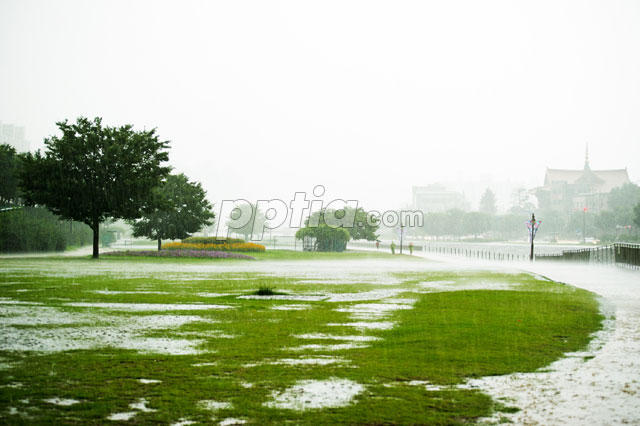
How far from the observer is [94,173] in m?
41.9

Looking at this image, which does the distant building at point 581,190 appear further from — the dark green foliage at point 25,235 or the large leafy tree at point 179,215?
the dark green foliage at point 25,235

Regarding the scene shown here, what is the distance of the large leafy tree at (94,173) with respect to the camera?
4084 cm

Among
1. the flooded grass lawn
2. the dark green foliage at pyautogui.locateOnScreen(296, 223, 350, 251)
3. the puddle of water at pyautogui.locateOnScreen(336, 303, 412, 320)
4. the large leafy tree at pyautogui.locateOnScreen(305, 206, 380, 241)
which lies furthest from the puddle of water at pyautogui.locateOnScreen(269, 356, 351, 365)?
the large leafy tree at pyautogui.locateOnScreen(305, 206, 380, 241)

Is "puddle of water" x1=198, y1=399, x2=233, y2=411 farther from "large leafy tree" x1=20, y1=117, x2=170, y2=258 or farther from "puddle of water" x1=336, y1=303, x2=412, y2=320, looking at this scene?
"large leafy tree" x1=20, y1=117, x2=170, y2=258

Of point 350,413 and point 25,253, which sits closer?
point 350,413

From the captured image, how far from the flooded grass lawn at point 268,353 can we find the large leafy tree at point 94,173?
2453cm

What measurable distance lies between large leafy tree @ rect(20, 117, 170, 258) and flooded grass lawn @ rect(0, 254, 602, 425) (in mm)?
24528

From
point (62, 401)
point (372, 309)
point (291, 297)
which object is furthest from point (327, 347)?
point (291, 297)

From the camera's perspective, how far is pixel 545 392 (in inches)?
274

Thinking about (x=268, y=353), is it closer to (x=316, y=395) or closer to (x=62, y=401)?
(x=316, y=395)

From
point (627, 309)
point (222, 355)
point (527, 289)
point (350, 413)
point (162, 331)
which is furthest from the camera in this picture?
point (527, 289)

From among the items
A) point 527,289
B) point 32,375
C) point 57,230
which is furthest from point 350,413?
point 57,230

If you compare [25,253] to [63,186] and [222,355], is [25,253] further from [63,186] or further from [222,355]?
[222,355]

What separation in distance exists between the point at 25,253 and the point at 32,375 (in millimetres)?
43422
